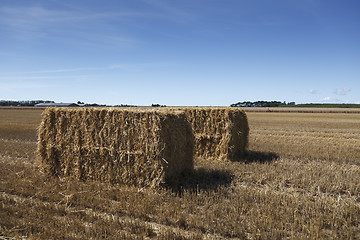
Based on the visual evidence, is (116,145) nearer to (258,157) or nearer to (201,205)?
(201,205)

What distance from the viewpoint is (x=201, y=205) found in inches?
249

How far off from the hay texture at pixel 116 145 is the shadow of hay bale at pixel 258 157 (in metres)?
3.29

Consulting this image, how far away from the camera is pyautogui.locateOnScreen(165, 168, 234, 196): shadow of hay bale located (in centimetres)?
748

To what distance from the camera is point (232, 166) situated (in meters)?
9.98

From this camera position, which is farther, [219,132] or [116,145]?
[219,132]

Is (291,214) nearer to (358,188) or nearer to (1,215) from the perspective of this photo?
(358,188)

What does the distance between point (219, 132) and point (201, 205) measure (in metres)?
5.43

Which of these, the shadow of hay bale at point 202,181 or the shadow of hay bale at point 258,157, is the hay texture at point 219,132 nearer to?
the shadow of hay bale at point 258,157

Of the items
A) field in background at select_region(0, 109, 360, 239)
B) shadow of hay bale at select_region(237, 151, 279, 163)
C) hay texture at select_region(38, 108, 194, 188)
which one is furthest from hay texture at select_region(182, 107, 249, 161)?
hay texture at select_region(38, 108, 194, 188)

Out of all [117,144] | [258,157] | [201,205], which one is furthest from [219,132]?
[201,205]

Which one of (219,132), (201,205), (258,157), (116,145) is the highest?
(219,132)

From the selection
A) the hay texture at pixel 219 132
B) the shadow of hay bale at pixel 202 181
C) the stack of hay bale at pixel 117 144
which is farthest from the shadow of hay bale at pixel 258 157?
the stack of hay bale at pixel 117 144

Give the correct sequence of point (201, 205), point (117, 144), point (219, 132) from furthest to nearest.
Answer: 1. point (219, 132)
2. point (117, 144)
3. point (201, 205)

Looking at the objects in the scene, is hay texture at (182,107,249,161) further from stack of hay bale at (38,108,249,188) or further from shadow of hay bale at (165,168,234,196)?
stack of hay bale at (38,108,249,188)
